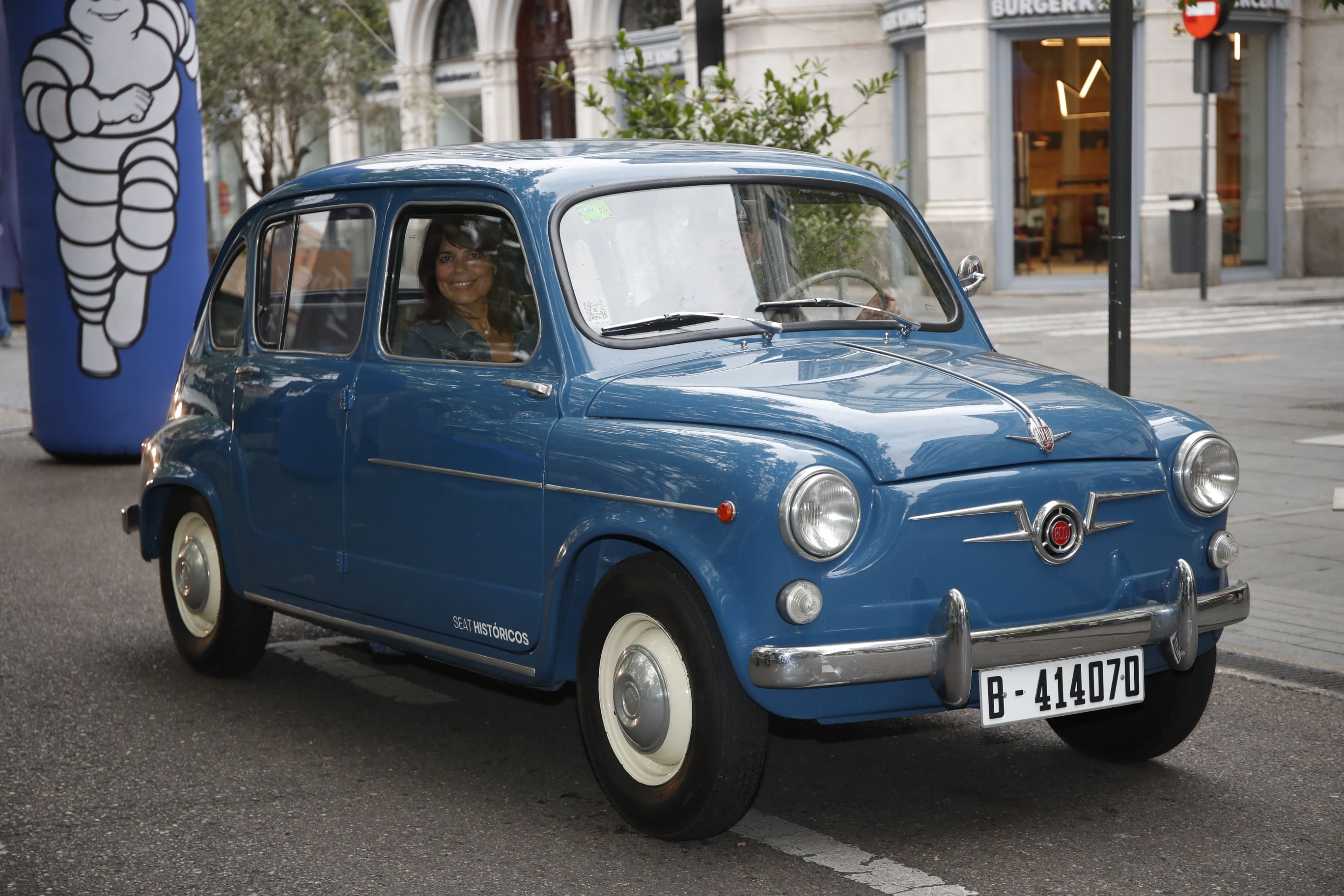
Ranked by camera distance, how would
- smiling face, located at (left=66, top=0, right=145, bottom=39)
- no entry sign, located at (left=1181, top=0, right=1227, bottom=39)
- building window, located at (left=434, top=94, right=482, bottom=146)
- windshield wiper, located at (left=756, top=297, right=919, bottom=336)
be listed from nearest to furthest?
windshield wiper, located at (left=756, top=297, right=919, bottom=336), smiling face, located at (left=66, top=0, right=145, bottom=39), no entry sign, located at (left=1181, top=0, right=1227, bottom=39), building window, located at (left=434, top=94, right=482, bottom=146)

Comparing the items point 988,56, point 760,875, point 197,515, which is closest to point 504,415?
point 760,875

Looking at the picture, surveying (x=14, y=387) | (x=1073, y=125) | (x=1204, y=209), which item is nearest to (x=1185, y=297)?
(x=1204, y=209)

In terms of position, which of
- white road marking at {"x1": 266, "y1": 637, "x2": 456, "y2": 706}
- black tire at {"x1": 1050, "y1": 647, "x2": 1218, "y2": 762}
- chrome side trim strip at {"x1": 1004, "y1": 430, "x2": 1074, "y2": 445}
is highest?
chrome side trim strip at {"x1": 1004, "y1": 430, "x2": 1074, "y2": 445}

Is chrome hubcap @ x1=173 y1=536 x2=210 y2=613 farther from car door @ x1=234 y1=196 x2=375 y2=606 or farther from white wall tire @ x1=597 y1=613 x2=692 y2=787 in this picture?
white wall tire @ x1=597 y1=613 x2=692 y2=787

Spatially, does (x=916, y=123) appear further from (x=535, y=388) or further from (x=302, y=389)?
(x=535, y=388)

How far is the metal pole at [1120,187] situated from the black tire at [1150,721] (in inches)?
110

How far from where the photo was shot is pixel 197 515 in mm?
6223

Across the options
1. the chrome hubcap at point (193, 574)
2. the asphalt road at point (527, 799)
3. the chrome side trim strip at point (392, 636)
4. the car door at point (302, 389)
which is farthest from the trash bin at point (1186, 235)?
the chrome side trim strip at point (392, 636)

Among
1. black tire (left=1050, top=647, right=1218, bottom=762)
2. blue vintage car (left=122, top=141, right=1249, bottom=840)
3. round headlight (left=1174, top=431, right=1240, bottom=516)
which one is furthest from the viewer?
black tire (left=1050, top=647, right=1218, bottom=762)

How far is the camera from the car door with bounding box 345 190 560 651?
4.66 m

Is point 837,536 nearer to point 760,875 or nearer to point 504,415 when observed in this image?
point 760,875

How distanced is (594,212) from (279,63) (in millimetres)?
26083

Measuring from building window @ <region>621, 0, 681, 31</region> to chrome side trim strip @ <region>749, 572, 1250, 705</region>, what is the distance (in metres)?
28.9

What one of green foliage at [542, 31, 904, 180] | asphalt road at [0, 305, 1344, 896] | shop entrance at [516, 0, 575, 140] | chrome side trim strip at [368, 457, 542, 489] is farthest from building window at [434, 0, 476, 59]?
chrome side trim strip at [368, 457, 542, 489]
